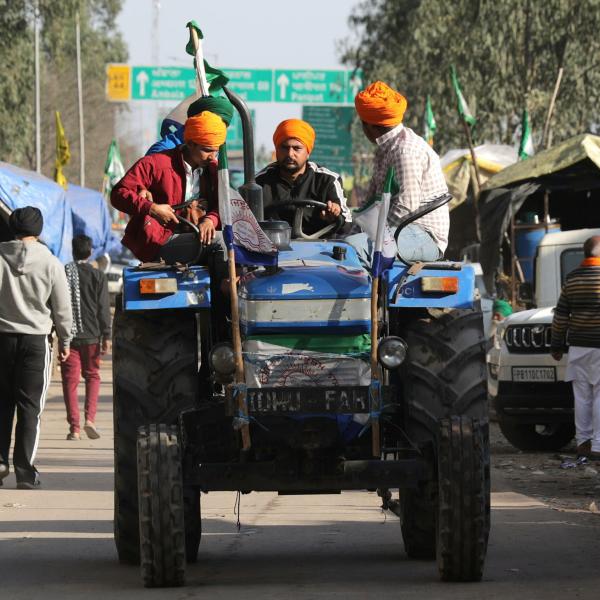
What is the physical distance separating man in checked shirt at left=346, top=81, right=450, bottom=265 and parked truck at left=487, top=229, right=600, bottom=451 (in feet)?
23.1

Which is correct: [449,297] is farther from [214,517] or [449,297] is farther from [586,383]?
[586,383]

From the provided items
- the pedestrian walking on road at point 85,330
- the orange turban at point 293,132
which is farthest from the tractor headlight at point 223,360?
the pedestrian walking on road at point 85,330

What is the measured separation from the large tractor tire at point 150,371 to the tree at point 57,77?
34.9 meters

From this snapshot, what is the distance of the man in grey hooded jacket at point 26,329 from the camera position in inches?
516

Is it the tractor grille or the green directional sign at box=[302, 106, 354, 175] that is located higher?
the green directional sign at box=[302, 106, 354, 175]

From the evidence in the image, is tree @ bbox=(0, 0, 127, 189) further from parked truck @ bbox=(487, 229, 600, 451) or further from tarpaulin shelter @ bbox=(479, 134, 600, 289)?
parked truck @ bbox=(487, 229, 600, 451)

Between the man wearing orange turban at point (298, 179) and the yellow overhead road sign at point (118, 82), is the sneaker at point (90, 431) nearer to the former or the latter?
the man wearing orange turban at point (298, 179)

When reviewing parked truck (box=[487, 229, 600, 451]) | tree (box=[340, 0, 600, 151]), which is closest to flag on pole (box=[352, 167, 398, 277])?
parked truck (box=[487, 229, 600, 451])

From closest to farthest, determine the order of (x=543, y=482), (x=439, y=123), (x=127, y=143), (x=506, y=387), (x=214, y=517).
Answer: (x=214, y=517)
(x=543, y=482)
(x=506, y=387)
(x=439, y=123)
(x=127, y=143)

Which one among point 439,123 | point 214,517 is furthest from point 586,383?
point 439,123

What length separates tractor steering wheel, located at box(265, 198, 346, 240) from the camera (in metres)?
9.11

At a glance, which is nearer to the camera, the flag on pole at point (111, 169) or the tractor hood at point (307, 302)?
the tractor hood at point (307, 302)

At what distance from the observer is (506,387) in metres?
16.4

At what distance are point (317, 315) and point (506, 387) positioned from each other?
28.3 ft
